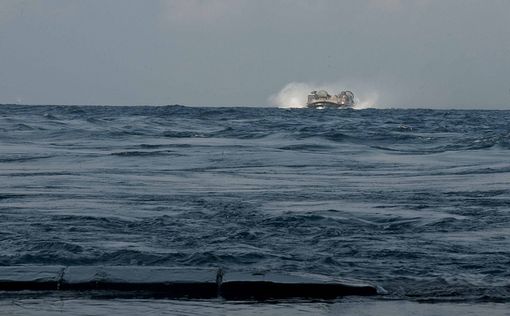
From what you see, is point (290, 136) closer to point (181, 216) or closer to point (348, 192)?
point (348, 192)

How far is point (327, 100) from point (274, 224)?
344ft

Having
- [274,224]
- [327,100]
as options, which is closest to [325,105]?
[327,100]

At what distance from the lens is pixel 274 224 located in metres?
10.2

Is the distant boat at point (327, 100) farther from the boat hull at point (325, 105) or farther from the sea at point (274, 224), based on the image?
the sea at point (274, 224)

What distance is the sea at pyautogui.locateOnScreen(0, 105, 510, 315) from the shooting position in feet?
20.0

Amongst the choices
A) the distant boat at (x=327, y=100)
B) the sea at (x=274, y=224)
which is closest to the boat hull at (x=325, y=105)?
the distant boat at (x=327, y=100)

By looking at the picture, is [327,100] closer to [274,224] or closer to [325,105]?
[325,105]

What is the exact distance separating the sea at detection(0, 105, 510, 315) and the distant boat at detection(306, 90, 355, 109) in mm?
91379

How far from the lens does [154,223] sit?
10.2 meters

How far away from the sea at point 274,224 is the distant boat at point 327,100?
91.4 m

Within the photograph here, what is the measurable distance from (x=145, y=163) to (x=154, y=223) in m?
10.0

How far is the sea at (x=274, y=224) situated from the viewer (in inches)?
240

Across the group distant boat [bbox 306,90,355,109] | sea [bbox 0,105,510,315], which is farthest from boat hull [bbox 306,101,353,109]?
sea [bbox 0,105,510,315]

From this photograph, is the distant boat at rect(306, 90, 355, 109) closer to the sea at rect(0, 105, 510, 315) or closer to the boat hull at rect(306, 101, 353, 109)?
the boat hull at rect(306, 101, 353, 109)
